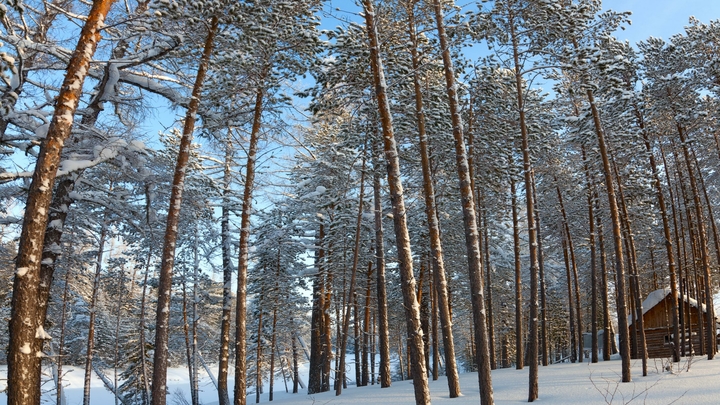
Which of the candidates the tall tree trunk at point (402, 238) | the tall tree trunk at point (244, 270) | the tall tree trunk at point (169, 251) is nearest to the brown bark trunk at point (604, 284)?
the tall tree trunk at point (402, 238)

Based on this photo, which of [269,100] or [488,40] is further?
[269,100]

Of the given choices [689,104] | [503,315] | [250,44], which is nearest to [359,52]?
[250,44]

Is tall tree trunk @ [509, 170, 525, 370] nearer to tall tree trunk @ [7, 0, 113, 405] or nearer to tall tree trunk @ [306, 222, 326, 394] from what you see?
tall tree trunk @ [306, 222, 326, 394]

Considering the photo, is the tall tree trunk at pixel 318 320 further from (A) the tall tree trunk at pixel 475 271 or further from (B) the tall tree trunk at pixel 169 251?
(A) the tall tree trunk at pixel 475 271

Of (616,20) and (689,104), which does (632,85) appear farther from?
(616,20)

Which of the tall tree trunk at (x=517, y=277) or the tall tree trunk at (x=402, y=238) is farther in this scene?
the tall tree trunk at (x=517, y=277)

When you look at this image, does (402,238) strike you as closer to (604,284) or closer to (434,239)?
(434,239)

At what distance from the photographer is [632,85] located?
1600 cm

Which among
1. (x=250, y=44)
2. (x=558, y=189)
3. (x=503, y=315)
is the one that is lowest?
(x=503, y=315)

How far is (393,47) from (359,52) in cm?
112

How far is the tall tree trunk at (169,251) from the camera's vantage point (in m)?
9.01

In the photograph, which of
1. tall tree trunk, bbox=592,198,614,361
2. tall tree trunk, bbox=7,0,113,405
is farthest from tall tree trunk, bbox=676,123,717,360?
tall tree trunk, bbox=7,0,113,405

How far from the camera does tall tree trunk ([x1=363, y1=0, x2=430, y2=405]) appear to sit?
24.6 ft

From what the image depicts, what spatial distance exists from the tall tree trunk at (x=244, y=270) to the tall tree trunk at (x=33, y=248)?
195 inches
